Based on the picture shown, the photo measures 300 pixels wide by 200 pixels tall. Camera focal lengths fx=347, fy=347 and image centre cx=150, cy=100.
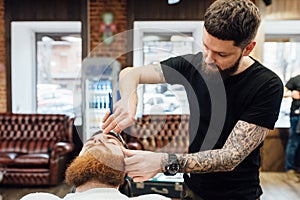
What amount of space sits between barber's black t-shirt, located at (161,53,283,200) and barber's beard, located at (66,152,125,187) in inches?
14.8

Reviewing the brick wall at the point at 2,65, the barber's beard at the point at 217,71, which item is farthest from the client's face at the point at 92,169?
the brick wall at the point at 2,65

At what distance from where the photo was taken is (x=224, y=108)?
141 centimetres

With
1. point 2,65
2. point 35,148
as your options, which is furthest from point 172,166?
point 2,65

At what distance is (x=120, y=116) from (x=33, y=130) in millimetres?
4325

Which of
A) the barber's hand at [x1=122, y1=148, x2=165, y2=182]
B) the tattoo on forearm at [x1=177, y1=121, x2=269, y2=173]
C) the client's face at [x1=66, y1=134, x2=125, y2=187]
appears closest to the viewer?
the barber's hand at [x1=122, y1=148, x2=165, y2=182]

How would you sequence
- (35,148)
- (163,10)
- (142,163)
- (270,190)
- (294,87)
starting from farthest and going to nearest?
(163,10), (294,87), (35,148), (270,190), (142,163)

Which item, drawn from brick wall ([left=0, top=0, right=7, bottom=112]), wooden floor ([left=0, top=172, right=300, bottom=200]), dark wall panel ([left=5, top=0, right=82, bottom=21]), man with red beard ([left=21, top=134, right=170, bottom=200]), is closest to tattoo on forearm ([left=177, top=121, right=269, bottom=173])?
man with red beard ([left=21, top=134, right=170, bottom=200])

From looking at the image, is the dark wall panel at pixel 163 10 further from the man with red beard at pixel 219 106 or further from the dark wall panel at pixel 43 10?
the man with red beard at pixel 219 106

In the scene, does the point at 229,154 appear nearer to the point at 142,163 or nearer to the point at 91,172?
the point at 142,163

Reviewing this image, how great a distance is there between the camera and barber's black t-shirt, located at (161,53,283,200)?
1.31 meters

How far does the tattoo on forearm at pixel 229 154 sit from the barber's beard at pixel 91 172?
1.13 feet

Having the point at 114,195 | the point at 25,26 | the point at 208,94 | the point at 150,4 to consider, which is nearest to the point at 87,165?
the point at 114,195

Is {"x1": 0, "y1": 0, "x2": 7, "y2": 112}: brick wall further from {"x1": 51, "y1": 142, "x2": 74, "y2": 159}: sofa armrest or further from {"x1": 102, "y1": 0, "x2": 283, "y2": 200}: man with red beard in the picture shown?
{"x1": 102, "y1": 0, "x2": 283, "y2": 200}: man with red beard

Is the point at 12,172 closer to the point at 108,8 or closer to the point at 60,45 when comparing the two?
the point at 60,45
